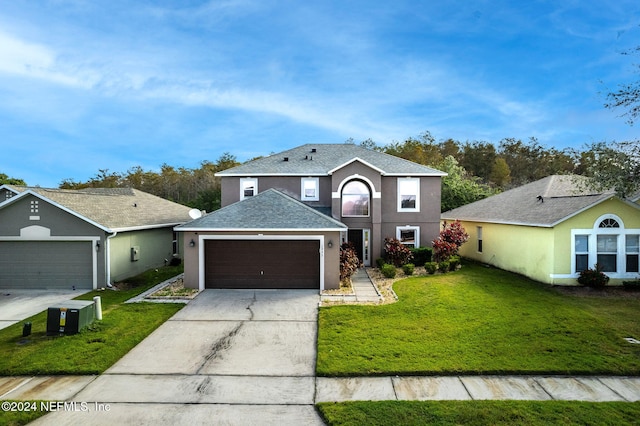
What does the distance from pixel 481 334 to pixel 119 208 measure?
1740 centimetres

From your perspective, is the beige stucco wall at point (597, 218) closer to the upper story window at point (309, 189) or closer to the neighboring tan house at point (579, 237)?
the neighboring tan house at point (579, 237)

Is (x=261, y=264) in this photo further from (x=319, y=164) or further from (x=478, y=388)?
(x=478, y=388)

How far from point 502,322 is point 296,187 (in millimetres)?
12149

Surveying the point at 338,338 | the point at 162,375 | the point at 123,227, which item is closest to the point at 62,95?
the point at 123,227

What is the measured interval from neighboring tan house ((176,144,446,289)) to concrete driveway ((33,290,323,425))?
3003 mm

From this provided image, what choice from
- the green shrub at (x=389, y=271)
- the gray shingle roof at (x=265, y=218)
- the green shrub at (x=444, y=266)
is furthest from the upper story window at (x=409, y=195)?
the gray shingle roof at (x=265, y=218)

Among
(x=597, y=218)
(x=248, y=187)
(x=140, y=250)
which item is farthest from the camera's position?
(x=248, y=187)

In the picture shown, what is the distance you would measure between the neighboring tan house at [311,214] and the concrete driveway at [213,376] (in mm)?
3003

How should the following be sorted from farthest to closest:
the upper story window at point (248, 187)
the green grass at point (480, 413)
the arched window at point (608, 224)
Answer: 1. the upper story window at point (248, 187)
2. the arched window at point (608, 224)
3. the green grass at point (480, 413)

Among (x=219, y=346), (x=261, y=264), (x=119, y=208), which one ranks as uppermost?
(x=119, y=208)

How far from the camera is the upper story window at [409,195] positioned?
1762 centimetres

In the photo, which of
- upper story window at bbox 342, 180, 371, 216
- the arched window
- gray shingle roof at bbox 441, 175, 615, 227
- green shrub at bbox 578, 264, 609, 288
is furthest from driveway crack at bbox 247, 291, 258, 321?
the arched window

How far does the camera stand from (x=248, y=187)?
18.4m

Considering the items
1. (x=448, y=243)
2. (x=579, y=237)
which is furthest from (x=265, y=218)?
(x=579, y=237)
